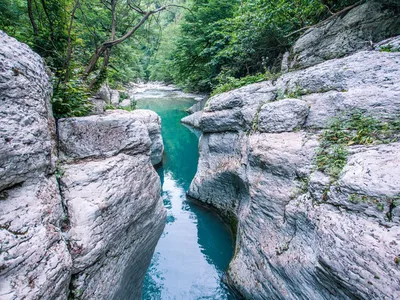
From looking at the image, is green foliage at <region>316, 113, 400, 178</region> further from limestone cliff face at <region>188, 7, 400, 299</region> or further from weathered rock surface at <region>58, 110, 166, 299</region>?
weathered rock surface at <region>58, 110, 166, 299</region>

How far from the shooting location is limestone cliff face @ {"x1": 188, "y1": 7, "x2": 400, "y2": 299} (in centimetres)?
261

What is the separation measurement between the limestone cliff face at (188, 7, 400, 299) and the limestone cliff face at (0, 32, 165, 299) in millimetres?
2597

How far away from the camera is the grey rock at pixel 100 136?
10.7 feet

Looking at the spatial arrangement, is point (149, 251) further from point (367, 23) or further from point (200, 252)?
point (367, 23)

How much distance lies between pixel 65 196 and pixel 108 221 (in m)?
0.68

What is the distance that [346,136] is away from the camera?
3.90 m

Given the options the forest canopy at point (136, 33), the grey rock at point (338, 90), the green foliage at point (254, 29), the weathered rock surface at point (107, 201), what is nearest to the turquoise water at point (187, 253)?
the weathered rock surface at point (107, 201)

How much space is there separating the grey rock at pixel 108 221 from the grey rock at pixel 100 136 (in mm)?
167

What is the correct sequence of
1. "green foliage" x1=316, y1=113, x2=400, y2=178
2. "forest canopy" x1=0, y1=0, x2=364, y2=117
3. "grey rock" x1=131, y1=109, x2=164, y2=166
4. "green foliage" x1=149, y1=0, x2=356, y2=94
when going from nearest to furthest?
"green foliage" x1=316, y1=113, x2=400, y2=178
"forest canopy" x1=0, y1=0, x2=364, y2=117
"green foliage" x1=149, y1=0, x2=356, y2=94
"grey rock" x1=131, y1=109, x2=164, y2=166

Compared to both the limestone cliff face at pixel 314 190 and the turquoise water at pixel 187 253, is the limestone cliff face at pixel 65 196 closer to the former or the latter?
the turquoise water at pixel 187 253

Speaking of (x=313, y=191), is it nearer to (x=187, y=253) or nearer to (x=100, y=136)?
(x=100, y=136)

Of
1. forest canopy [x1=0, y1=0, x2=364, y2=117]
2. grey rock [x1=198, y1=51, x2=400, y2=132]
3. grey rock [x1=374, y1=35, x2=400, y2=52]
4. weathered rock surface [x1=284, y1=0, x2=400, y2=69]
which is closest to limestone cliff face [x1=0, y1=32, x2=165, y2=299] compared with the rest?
forest canopy [x1=0, y1=0, x2=364, y2=117]

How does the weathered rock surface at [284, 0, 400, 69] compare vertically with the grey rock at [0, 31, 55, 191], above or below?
above

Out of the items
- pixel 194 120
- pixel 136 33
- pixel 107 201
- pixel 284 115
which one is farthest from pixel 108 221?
pixel 194 120
